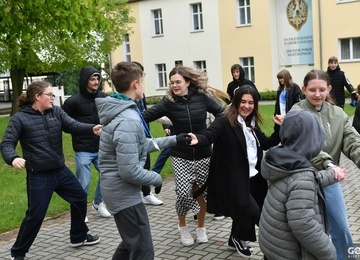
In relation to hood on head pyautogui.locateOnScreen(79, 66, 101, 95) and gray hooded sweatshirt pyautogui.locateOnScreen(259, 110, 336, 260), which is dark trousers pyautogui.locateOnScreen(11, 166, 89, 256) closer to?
hood on head pyautogui.locateOnScreen(79, 66, 101, 95)

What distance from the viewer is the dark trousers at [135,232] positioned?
4047mm

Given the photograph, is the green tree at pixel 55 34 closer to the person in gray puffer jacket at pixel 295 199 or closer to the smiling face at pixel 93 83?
the smiling face at pixel 93 83

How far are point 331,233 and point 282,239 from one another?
107 cm

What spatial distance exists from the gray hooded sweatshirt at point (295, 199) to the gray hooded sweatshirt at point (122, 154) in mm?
998

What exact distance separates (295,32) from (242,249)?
26.5 metres

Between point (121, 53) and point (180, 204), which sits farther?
point (121, 53)

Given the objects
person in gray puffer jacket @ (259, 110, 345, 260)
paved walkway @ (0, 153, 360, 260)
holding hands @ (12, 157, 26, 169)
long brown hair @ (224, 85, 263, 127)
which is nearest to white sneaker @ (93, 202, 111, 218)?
paved walkway @ (0, 153, 360, 260)

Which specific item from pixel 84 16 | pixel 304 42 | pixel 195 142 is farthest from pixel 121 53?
pixel 195 142

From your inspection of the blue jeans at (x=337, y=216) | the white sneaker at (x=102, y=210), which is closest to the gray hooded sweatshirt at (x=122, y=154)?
the blue jeans at (x=337, y=216)

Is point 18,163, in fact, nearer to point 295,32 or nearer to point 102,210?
point 102,210

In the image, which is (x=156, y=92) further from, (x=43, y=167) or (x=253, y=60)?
(x=43, y=167)

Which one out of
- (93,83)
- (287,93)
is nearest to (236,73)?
(287,93)

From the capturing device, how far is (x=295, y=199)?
3.20m

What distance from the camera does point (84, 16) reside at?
38.1 ft
